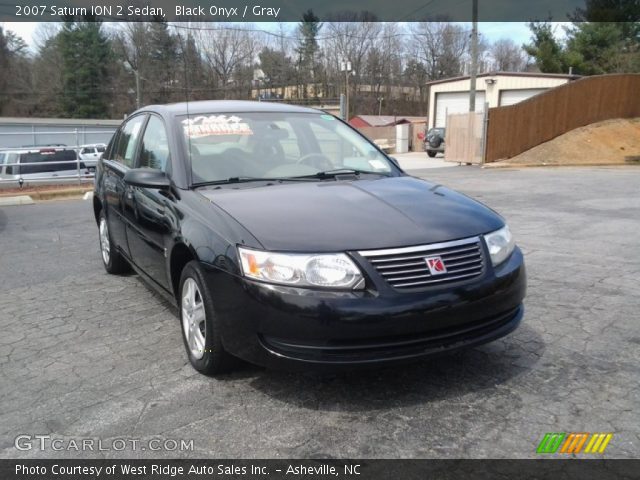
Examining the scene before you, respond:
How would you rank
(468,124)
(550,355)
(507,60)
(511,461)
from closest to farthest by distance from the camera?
(511,461), (550,355), (468,124), (507,60)

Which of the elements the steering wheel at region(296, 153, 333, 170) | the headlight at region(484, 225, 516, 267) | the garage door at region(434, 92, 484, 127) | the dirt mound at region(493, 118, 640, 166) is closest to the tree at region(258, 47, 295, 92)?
the garage door at region(434, 92, 484, 127)

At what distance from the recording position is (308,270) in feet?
8.80

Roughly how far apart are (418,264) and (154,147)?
2.51m

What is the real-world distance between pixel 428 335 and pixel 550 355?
3.89 feet

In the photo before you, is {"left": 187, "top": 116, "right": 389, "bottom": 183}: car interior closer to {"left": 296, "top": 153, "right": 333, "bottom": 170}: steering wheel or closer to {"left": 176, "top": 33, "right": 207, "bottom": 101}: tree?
{"left": 296, "top": 153, "right": 333, "bottom": 170}: steering wheel

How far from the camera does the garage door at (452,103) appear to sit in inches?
1396

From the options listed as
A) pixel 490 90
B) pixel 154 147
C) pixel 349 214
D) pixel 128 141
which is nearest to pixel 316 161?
pixel 349 214

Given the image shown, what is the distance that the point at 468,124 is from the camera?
70.0 feet

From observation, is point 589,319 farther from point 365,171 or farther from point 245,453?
point 245,453

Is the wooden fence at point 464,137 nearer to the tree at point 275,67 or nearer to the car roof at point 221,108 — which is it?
the tree at point 275,67

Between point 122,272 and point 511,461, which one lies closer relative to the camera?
point 511,461

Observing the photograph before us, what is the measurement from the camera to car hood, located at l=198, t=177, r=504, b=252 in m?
2.79

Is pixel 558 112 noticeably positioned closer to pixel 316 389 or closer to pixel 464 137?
pixel 464 137

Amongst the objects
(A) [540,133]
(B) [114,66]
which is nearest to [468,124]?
(A) [540,133]
